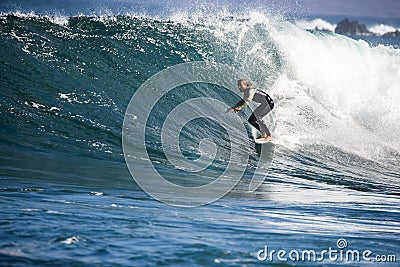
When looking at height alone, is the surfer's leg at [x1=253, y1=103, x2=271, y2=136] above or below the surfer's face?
below

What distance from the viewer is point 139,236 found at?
5.39 m

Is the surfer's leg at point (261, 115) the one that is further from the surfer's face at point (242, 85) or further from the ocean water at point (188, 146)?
the surfer's face at point (242, 85)

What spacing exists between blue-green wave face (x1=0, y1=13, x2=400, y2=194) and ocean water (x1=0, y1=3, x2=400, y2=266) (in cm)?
5

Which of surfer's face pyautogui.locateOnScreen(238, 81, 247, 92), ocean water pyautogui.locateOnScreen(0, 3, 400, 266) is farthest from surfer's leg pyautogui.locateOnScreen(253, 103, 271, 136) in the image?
surfer's face pyautogui.locateOnScreen(238, 81, 247, 92)

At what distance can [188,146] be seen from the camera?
11.1 m

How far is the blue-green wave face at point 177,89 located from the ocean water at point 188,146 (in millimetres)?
45

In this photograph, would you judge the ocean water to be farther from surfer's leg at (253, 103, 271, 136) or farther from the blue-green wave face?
surfer's leg at (253, 103, 271, 136)

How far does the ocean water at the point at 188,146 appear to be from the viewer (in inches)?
212

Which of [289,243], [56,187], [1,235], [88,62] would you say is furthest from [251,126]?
[1,235]

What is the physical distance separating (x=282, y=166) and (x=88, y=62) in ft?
17.0

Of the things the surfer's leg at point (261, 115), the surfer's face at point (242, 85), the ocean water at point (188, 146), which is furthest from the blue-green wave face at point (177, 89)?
the surfer's face at point (242, 85)

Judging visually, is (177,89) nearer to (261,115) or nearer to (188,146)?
(261,115)

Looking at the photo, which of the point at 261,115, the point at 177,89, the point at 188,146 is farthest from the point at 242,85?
the point at 177,89

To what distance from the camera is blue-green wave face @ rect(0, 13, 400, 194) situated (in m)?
10.7
